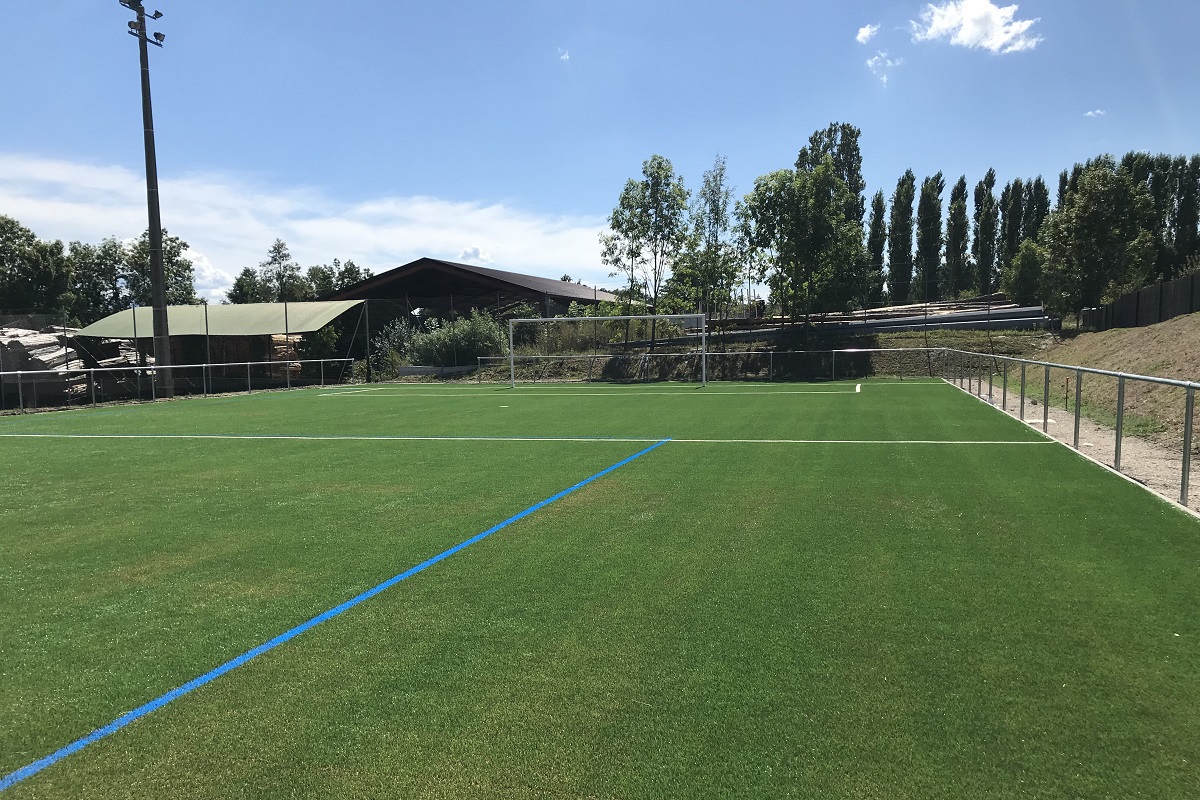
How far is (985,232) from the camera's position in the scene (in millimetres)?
67562

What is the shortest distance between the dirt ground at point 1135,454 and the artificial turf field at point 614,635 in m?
0.61

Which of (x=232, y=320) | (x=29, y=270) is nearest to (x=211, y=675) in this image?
(x=232, y=320)

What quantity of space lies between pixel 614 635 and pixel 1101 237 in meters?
37.4

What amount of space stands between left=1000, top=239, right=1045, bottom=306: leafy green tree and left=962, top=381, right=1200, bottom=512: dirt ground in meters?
42.3

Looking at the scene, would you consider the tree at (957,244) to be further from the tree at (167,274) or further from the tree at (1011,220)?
the tree at (167,274)

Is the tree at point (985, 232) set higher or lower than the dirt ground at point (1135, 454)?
higher

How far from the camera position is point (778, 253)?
3266 centimetres

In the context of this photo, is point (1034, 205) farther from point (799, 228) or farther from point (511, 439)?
point (511, 439)

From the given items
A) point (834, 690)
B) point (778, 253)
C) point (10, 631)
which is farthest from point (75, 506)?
point (778, 253)

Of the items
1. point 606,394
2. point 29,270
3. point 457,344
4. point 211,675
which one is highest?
point 29,270

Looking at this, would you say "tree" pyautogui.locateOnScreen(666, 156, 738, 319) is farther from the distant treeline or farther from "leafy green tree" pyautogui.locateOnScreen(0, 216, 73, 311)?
"leafy green tree" pyautogui.locateOnScreen(0, 216, 73, 311)

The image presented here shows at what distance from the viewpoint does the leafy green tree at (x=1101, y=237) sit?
105 ft

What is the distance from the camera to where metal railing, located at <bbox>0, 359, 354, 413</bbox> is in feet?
70.7

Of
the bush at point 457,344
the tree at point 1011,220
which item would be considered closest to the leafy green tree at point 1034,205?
the tree at point 1011,220
